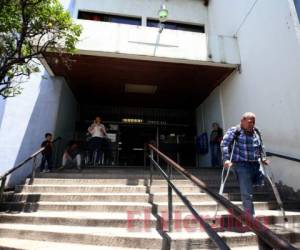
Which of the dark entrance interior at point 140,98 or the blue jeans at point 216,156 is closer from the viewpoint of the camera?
the dark entrance interior at point 140,98

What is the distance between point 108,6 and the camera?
922 cm

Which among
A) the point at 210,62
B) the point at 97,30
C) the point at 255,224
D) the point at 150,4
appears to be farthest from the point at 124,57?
the point at 255,224

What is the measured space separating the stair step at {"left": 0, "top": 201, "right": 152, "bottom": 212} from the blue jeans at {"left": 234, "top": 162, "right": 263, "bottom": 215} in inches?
57.2

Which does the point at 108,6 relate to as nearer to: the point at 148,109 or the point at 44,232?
the point at 148,109

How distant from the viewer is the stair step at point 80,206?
159 inches

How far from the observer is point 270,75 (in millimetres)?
5676

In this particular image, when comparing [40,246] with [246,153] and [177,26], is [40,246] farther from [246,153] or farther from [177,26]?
[177,26]

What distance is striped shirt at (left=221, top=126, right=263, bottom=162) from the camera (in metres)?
3.32

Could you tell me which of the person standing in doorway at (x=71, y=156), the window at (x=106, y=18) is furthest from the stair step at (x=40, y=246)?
the window at (x=106, y=18)

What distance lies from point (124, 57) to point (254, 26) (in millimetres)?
3393

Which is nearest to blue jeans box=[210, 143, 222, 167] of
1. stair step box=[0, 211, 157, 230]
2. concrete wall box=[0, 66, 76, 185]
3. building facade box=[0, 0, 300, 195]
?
building facade box=[0, 0, 300, 195]

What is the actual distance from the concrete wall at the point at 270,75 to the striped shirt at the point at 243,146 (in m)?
1.90

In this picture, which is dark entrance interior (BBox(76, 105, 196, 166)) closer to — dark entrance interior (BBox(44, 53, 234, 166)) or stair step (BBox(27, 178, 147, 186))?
dark entrance interior (BBox(44, 53, 234, 166))

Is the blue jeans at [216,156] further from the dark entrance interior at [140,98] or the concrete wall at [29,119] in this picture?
the concrete wall at [29,119]
